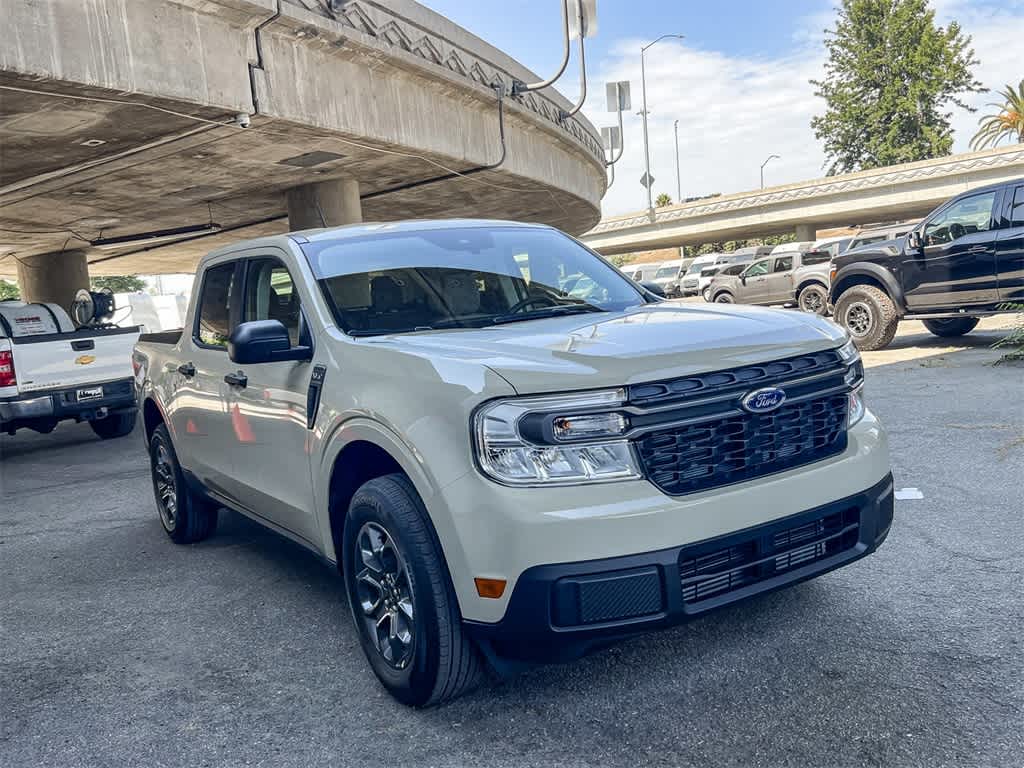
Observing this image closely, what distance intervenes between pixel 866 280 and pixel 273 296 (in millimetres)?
10824

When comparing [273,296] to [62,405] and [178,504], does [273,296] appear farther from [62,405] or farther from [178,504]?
[62,405]

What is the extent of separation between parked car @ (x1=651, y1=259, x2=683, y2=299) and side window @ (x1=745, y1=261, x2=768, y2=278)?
1584cm

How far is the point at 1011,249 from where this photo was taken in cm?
1125

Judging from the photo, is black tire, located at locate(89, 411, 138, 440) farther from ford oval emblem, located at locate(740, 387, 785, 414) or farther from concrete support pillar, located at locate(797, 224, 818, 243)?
concrete support pillar, located at locate(797, 224, 818, 243)

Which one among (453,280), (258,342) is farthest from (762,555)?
(258,342)

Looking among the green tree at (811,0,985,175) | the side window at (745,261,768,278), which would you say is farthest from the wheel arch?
the green tree at (811,0,985,175)

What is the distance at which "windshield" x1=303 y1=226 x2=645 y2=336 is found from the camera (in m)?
3.97

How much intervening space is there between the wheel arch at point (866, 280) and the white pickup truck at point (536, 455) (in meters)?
9.80

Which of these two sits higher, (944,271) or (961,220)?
(961,220)

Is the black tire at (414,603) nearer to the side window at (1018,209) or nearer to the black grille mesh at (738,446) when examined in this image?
the black grille mesh at (738,446)

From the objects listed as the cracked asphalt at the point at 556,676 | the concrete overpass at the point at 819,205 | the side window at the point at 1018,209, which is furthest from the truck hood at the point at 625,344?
the concrete overpass at the point at 819,205

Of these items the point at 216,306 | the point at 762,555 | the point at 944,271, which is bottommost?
the point at 762,555

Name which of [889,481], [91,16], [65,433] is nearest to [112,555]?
[889,481]

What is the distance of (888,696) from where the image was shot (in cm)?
315
